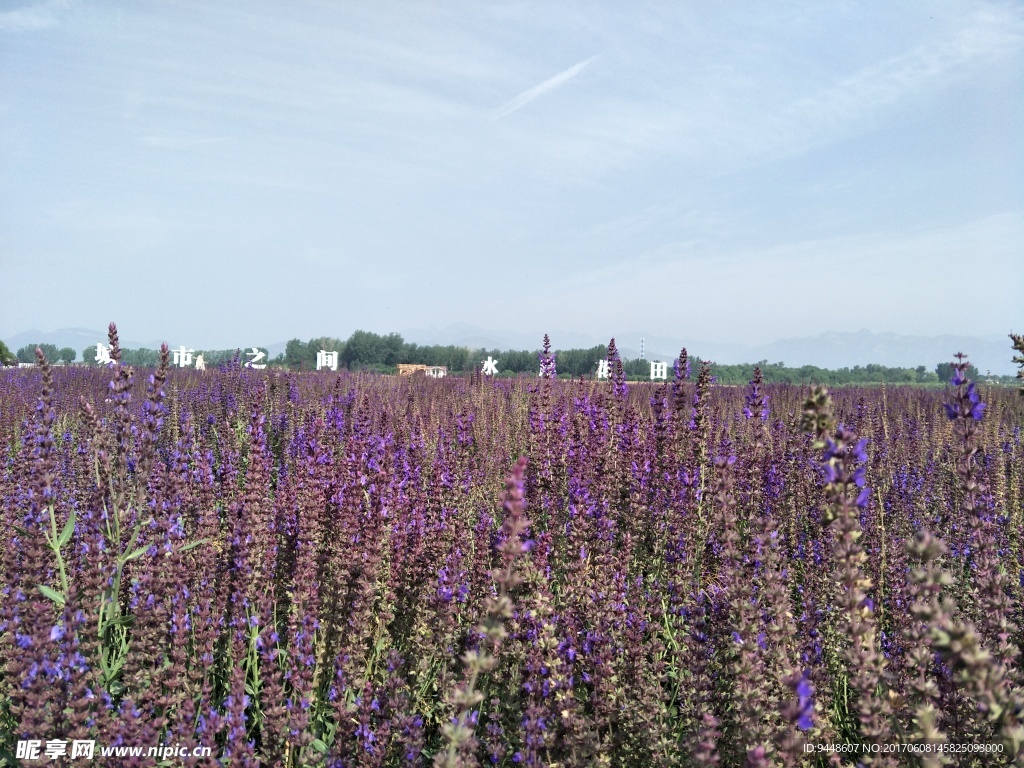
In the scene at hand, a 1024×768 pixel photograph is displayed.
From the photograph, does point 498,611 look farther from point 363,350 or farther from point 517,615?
point 363,350

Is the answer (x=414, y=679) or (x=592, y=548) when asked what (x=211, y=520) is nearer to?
(x=414, y=679)

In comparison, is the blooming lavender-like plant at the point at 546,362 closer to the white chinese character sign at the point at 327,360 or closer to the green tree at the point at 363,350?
the white chinese character sign at the point at 327,360

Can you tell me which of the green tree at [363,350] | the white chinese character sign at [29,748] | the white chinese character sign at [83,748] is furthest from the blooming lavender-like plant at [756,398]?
the green tree at [363,350]

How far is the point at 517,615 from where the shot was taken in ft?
9.04

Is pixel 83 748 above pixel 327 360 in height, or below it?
below

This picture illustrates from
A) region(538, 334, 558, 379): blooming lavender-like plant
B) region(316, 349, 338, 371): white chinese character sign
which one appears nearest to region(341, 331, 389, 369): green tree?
region(316, 349, 338, 371): white chinese character sign

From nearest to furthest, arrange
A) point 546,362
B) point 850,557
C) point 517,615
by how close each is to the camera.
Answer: point 850,557, point 517,615, point 546,362

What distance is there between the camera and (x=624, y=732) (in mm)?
2381

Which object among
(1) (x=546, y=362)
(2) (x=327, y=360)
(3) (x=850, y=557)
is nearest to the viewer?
(3) (x=850, y=557)

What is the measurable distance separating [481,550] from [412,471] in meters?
2.69

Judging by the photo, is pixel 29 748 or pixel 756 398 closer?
pixel 29 748

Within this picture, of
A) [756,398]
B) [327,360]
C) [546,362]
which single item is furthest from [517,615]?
[327,360]

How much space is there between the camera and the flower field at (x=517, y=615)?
5.96 feet

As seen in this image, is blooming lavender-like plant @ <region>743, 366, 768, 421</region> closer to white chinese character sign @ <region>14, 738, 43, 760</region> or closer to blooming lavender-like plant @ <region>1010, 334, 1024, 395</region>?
blooming lavender-like plant @ <region>1010, 334, 1024, 395</region>
